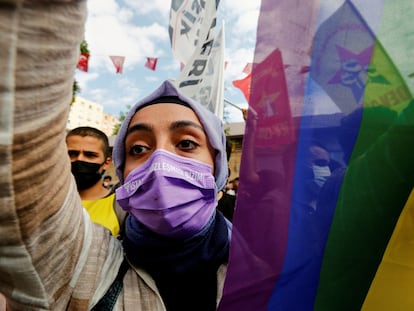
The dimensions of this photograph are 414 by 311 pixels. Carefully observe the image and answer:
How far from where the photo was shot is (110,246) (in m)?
0.86

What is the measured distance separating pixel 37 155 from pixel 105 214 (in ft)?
4.85

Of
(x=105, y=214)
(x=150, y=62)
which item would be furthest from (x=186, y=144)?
(x=150, y=62)

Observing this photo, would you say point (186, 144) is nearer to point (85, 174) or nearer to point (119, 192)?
point (119, 192)

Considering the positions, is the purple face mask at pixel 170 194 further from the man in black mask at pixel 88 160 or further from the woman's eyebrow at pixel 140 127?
the man in black mask at pixel 88 160

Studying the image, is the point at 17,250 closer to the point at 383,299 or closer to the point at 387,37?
the point at 383,299

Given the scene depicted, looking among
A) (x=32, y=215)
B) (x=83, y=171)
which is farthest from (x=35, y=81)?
(x=83, y=171)

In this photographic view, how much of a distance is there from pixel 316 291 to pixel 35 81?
625 millimetres

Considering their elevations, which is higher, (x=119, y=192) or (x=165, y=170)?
(x=165, y=170)

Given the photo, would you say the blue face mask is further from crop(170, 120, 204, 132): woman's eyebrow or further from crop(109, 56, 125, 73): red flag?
crop(109, 56, 125, 73): red flag

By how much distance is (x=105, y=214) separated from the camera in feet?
6.14

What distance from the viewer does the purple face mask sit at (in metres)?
0.92

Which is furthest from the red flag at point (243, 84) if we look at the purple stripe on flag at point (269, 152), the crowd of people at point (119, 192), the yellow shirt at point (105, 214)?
the purple stripe on flag at point (269, 152)

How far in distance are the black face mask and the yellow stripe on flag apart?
2.16m

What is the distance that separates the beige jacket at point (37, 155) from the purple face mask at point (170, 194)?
0.29 meters
